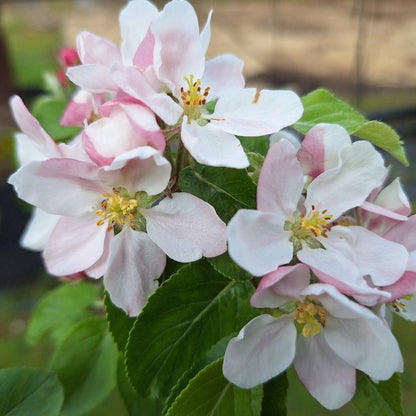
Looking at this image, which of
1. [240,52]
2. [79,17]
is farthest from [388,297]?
[79,17]

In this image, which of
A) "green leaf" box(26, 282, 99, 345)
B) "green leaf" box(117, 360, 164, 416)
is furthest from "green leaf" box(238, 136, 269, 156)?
"green leaf" box(26, 282, 99, 345)

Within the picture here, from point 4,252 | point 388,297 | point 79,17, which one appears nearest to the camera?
point 388,297

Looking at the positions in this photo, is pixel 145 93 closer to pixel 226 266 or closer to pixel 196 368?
pixel 226 266

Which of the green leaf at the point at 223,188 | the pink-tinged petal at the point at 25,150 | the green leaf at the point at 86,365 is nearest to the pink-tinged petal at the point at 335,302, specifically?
the green leaf at the point at 223,188

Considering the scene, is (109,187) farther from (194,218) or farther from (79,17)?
(79,17)

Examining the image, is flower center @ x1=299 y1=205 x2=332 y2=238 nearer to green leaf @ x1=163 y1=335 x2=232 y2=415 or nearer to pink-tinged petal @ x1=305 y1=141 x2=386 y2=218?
pink-tinged petal @ x1=305 y1=141 x2=386 y2=218

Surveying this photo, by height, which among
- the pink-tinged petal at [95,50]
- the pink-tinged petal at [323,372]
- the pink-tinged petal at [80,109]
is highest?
the pink-tinged petal at [95,50]

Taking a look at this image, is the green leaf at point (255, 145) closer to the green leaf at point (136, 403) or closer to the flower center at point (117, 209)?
the flower center at point (117, 209)
